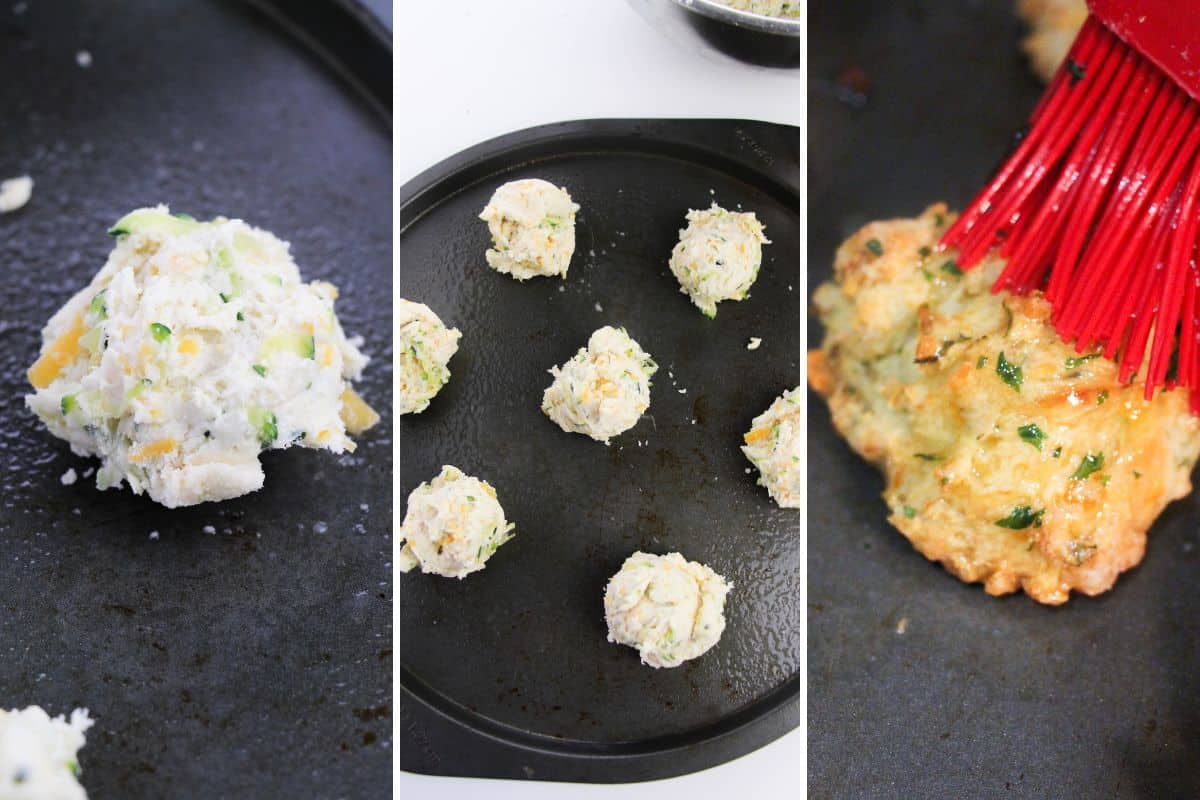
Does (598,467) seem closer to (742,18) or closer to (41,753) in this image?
(742,18)

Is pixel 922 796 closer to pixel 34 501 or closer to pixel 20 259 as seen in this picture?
pixel 34 501

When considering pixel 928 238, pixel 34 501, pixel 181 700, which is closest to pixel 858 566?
pixel 928 238

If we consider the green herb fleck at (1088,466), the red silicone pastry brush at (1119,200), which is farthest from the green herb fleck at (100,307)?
the green herb fleck at (1088,466)

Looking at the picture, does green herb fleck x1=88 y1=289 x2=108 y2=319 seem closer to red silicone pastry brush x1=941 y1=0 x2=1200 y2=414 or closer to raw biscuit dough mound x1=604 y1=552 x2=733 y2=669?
raw biscuit dough mound x1=604 y1=552 x2=733 y2=669

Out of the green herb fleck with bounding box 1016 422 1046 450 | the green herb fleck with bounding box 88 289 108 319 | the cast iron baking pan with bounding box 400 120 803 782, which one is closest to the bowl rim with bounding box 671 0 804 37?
the cast iron baking pan with bounding box 400 120 803 782

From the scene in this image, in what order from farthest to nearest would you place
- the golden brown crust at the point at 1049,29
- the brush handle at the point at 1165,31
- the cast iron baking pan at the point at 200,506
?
the golden brown crust at the point at 1049,29 → the cast iron baking pan at the point at 200,506 → the brush handle at the point at 1165,31

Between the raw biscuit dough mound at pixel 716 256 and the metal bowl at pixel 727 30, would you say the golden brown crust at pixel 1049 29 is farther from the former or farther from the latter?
the raw biscuit dough mound at pixel 716 256
